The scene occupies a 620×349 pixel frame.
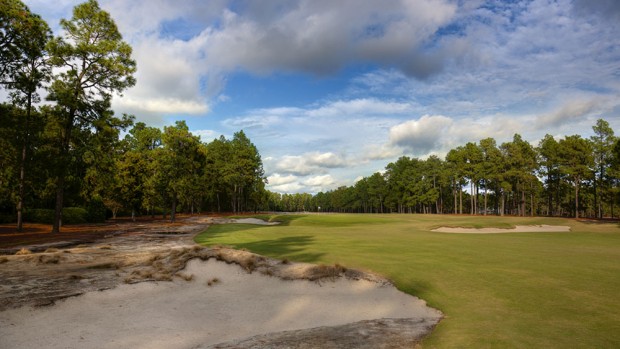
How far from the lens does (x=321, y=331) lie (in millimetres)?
8086

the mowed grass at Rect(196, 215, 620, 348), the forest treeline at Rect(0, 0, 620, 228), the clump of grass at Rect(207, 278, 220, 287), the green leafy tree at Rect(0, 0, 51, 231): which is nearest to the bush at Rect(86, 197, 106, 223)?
the forest treeline at Rect(0, 0, 620, 228)

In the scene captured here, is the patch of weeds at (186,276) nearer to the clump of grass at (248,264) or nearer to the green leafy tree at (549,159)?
the clump of grass at (248,264)

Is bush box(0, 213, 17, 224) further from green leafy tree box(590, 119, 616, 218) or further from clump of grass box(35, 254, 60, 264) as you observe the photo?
green leafy tree box(590, 119, 616, 218)

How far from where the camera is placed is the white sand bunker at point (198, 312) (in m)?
7.83

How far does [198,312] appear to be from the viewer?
9.80 m

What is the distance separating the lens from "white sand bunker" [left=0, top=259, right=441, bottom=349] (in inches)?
308

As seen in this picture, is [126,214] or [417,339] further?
[126,214]

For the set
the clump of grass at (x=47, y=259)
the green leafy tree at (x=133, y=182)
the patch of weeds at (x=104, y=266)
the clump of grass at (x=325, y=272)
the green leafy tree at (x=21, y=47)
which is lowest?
the patch of weeds at (x=104, y=266)

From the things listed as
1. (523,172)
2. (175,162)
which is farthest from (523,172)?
(175,162)

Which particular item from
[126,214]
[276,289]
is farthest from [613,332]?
[126,214]

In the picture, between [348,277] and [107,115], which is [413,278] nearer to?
[348,277]

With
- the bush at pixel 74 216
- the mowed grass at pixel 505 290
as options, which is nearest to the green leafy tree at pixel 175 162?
the bush at pixel 74 216

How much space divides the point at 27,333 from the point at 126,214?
69.6 meters

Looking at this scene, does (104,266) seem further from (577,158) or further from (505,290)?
(577,158)
